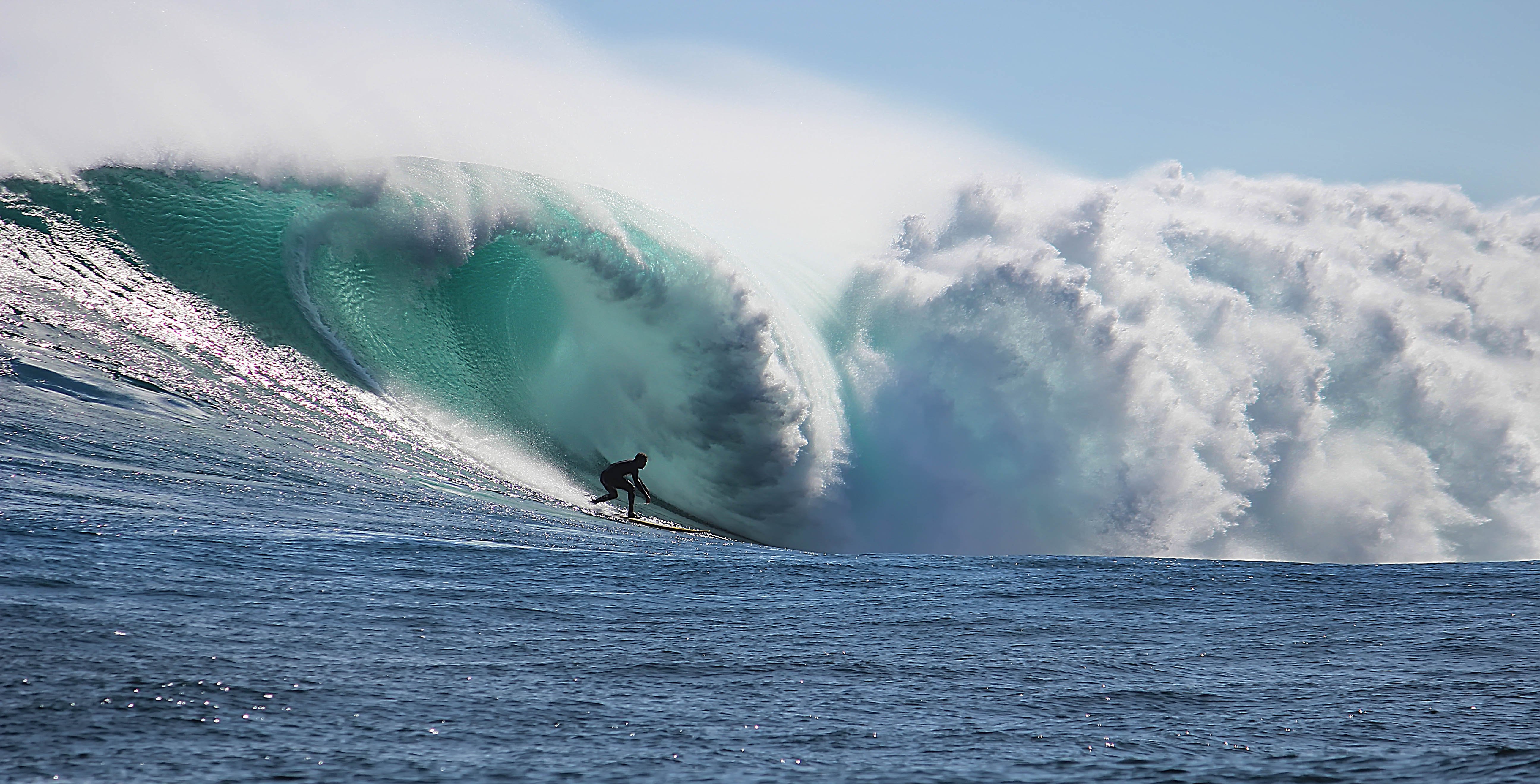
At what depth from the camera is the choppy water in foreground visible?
7.98 ft

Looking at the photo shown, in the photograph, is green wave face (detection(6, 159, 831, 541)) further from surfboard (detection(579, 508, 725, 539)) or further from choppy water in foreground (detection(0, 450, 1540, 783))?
choppy water in foreground (detection(0, 450, 1540, 783))

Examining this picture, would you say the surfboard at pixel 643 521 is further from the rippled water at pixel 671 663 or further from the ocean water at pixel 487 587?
the rippled water at pixel 671 663

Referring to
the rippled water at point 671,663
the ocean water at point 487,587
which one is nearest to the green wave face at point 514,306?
the ocean water at point 487,587

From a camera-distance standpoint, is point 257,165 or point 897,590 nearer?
point 897,590

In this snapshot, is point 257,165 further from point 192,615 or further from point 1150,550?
point 1150,550

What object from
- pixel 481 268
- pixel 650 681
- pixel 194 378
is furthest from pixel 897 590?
pixel 481 268

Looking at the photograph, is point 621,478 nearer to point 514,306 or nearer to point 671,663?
point 514,306

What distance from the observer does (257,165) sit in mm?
13266

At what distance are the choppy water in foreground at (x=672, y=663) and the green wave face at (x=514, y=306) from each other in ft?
20.5

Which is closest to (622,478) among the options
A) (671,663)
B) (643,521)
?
(643,521)

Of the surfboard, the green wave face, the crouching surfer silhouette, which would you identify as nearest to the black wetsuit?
the crouching surfer silhouette

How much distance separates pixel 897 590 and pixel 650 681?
89.6 inches

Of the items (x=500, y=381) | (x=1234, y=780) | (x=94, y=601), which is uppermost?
(x=500, y=381)

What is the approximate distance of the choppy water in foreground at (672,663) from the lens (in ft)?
7.98
